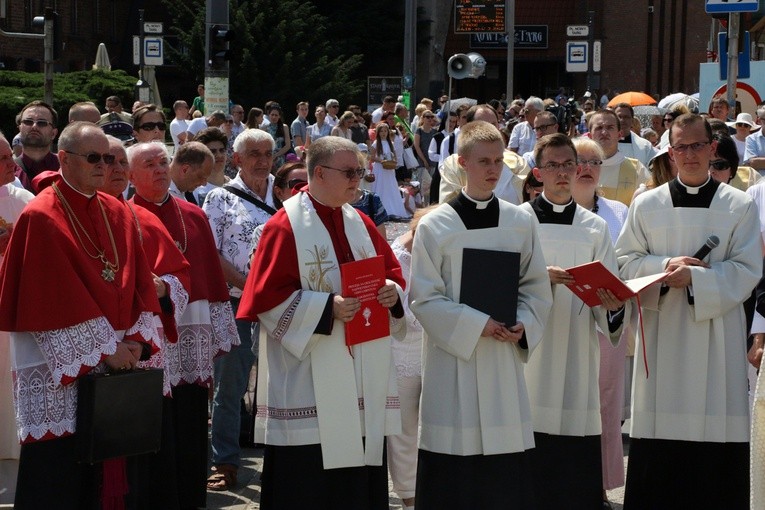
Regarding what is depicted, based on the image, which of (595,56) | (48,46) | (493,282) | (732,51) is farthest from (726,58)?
(595,56)

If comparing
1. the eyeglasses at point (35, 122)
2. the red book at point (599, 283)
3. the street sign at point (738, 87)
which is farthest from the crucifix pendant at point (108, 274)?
the street sign at point (738, 87)

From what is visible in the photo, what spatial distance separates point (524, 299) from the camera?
5895 mm

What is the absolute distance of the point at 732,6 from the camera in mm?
11539

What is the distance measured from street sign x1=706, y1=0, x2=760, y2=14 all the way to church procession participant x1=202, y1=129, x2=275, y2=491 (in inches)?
228

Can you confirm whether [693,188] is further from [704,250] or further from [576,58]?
[576,58]

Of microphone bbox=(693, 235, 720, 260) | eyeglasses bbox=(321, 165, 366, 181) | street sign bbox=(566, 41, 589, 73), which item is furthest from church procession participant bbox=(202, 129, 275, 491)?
street sign bbox=(566, 41, 589, 73)

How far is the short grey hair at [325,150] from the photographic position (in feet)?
18.9

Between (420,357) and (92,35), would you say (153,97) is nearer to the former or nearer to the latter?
(92,35)

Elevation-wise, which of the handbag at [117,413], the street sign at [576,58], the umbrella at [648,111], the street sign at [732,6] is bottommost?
the handbag at [117,413]

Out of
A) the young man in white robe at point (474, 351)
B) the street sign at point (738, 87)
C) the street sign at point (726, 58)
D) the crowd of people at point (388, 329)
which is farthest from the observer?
the street sign at point (738, 87)

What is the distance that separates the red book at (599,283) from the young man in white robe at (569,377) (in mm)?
247

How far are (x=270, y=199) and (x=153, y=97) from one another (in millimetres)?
21718

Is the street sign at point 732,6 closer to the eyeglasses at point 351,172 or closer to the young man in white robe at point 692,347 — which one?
the young man in white robe at point 692,347

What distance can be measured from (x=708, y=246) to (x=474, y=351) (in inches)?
54.5
